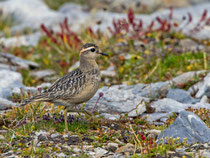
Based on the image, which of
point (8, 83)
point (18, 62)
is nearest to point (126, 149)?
point (8, 83)

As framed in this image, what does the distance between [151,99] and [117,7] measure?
1097 centimetres

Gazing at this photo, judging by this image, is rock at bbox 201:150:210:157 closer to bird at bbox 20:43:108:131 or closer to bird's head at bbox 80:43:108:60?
bird at bbox 20:43:108:131

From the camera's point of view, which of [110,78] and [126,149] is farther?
[110,78]

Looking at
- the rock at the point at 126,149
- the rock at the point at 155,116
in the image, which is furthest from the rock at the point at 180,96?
the rock at the point at 126,149

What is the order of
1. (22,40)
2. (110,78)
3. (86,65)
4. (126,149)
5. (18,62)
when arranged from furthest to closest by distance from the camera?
1. (22,40)
2. (18,62)
3. (110,78)
4. (86,65)
5. (126,149)

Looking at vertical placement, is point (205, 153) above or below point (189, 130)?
below

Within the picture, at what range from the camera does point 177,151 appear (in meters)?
6.15

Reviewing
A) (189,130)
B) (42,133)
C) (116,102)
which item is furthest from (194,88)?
(42,133)

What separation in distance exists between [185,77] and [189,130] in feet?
14.2

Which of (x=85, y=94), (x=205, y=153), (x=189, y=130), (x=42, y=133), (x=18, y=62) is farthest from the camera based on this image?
(x=18, y=62)

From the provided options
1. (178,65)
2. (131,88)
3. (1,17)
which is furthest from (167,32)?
(1,17)

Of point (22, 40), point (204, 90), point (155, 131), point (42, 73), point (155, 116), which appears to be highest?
point (22, 40)

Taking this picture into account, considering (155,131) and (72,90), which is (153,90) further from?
(72,90)

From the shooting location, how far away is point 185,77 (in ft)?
35.3
